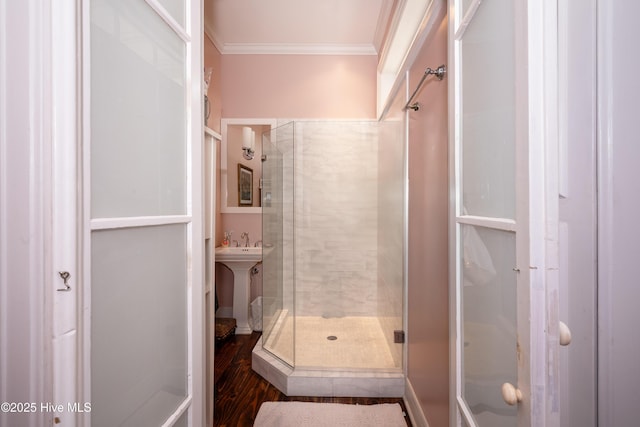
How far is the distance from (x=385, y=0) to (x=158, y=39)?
222cm

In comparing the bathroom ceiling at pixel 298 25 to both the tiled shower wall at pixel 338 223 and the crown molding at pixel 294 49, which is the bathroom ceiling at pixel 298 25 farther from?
the tiled shower wall at pixel 338 223

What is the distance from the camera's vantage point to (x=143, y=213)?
78 centimetres

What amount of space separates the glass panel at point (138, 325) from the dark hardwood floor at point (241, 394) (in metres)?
1.07

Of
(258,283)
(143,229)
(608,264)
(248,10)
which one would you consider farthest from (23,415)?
(248,10)

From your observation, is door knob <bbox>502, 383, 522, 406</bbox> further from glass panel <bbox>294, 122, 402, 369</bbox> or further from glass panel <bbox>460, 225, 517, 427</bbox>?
glass panel <bbox>294, 122, 402, 369</bbox>

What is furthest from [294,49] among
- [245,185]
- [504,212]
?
[504,212]

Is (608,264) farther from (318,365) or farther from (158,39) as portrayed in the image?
(318,365)

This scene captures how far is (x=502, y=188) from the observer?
673mm

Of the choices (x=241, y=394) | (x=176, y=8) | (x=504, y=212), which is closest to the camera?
(x=504, y=212)

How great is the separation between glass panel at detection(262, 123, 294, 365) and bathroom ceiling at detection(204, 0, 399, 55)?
96cm

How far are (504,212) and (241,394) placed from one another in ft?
6.76

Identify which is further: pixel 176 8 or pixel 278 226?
pixel 278 226

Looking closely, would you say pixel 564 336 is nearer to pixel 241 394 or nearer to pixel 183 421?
pixel 183 421

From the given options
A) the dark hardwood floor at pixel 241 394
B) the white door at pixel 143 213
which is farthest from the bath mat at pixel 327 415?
the white door at pixel 143 213
